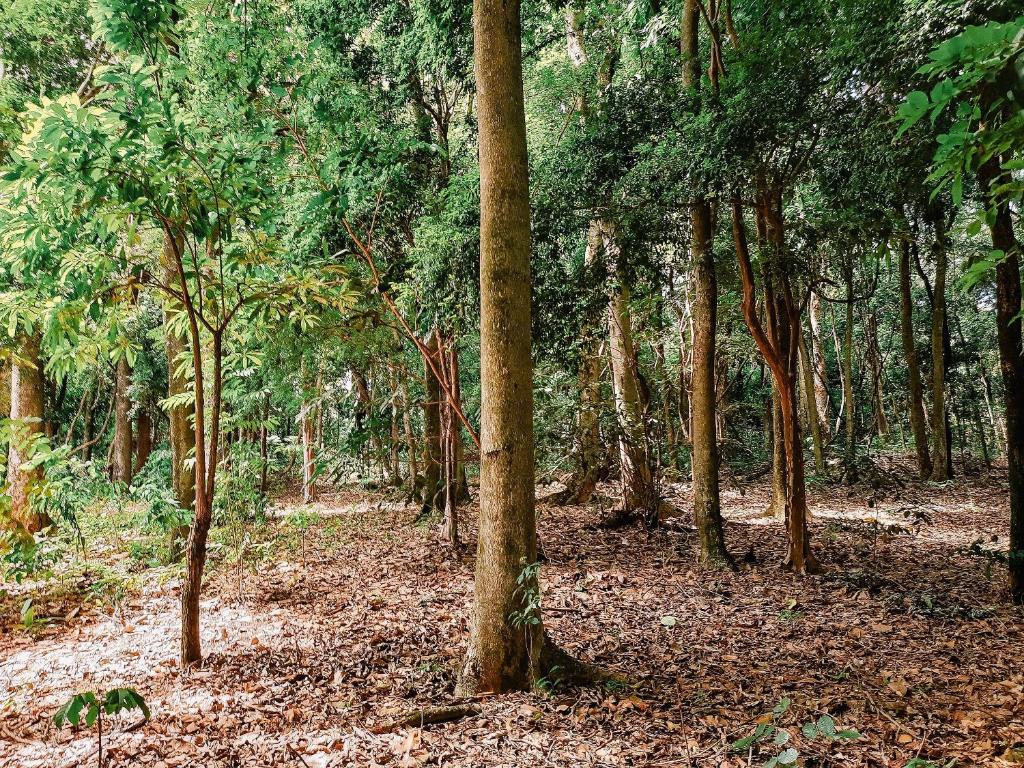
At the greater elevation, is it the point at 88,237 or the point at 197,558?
the point at 88,237

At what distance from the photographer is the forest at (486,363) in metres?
3.53

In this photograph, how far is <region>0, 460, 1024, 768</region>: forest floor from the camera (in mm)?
3328

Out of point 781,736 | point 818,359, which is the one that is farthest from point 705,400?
point 818,359

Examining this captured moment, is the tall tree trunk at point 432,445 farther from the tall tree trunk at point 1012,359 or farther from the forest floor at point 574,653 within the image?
the tall tree trunk at point 1012,359

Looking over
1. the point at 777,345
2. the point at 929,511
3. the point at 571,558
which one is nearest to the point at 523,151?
the point at 777,345

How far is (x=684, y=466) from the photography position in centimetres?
1625

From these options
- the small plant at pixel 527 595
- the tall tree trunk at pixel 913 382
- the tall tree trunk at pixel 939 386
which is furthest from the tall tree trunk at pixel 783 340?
the tall tree trunk at pixel 939 386

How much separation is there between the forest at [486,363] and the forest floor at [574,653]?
4 cm

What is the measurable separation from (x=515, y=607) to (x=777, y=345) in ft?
15.4

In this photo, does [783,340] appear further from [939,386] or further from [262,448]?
[939,386]

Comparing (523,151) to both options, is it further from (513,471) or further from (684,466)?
(684,466)

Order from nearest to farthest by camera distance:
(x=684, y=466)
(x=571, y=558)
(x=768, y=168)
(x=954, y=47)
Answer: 1. (x=954, y=47)
2. (x=768, y=168)
3. (x=571, y=558)
4. (x=684, y=466)

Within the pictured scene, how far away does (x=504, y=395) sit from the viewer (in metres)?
3.75

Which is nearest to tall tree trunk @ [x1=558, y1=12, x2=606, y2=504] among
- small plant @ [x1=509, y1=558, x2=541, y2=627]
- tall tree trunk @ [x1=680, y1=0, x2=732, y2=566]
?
tall tree trunk @ [x1=680, y1=0, x2=732, y2=566]
